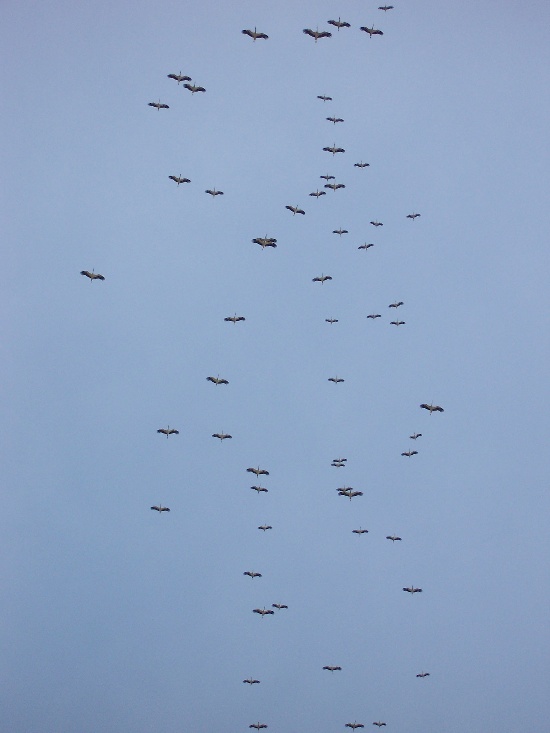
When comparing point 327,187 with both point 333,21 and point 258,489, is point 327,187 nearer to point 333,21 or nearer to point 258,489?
point 333,21

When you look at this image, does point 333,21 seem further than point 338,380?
No

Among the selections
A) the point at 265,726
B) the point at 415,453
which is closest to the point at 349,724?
the point at 265,726

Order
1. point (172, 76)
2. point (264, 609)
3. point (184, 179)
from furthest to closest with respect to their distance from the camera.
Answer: point (264, 609)
point (184, 179)
point (172, 76)

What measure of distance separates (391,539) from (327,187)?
84.4 feet

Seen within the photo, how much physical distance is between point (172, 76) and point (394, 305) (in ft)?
75.0

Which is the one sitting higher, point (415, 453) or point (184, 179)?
point (184, 179)

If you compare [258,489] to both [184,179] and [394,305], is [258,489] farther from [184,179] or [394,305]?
[184,179]

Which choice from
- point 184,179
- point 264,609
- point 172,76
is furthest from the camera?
point 264,609

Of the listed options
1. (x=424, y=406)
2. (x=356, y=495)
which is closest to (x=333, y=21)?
(x=424, y=406)

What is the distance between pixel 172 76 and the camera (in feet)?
233

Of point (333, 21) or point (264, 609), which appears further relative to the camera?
point (264, 609)

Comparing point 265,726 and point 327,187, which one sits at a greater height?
point 327,187

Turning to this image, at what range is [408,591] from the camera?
83.2 m

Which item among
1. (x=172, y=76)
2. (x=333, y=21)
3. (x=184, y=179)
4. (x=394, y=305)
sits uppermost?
(x=333, y=21)
